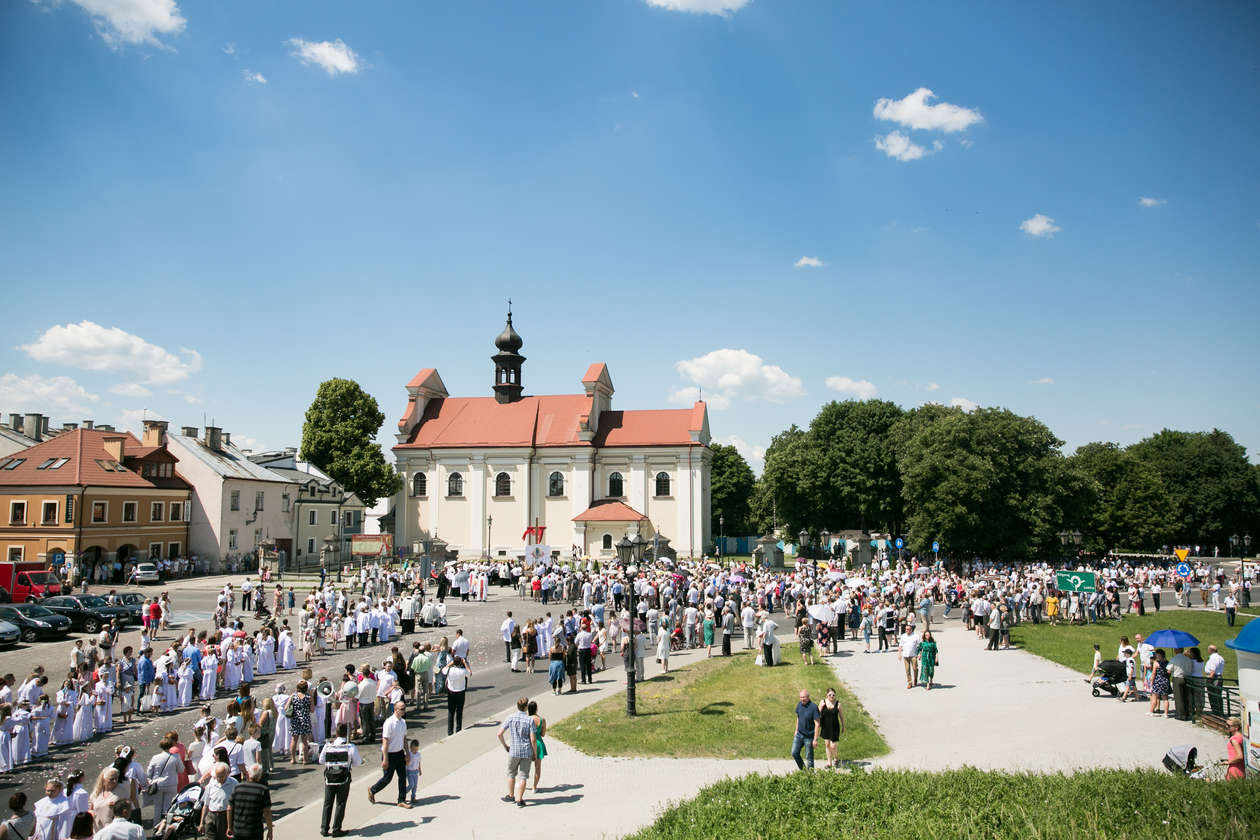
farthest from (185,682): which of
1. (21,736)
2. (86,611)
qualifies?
(86,611)

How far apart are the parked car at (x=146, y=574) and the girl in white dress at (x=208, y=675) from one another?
88.9 feet

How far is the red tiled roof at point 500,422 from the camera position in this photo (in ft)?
198

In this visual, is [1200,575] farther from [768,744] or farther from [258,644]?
[258,644]

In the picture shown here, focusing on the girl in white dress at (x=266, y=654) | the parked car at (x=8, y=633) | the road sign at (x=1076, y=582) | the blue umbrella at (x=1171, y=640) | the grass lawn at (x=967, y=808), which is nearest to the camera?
the grass lawn at (x=967, y=808)

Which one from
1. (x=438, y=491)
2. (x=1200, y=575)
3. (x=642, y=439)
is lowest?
(x=1200, y=575)

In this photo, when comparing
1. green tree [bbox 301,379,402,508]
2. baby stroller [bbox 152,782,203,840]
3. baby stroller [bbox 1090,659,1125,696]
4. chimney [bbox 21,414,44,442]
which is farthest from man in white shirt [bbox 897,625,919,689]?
chimney [bbox 21,414,44,442]

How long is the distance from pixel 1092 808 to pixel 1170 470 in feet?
278

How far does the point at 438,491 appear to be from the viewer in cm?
6034

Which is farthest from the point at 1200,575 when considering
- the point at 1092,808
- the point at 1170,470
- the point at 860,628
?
the point at 1092,808

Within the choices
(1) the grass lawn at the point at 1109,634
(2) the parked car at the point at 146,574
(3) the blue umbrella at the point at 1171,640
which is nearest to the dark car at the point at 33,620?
(2) the parked car at the point at 146,574

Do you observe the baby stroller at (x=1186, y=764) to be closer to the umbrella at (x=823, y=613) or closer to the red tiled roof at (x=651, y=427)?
the umbrella at (x=823, y=613)

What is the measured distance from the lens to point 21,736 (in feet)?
41.9

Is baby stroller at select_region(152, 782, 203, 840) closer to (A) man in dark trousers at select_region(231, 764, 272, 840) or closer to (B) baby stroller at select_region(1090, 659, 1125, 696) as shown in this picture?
(A) man in dark trousers at select_region(231, 764, 272, 840)

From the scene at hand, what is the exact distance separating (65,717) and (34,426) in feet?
167
